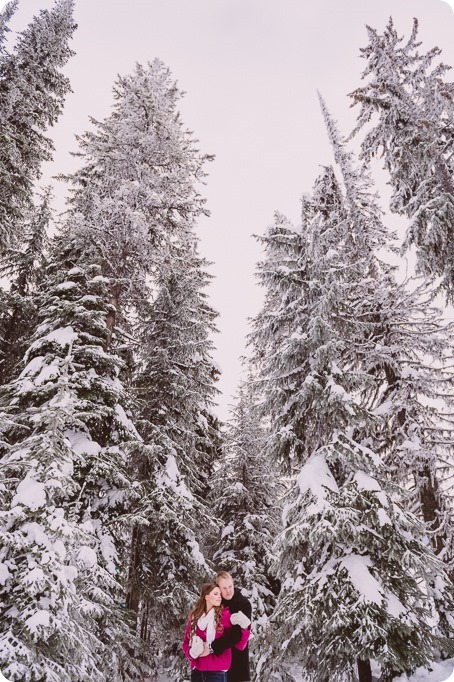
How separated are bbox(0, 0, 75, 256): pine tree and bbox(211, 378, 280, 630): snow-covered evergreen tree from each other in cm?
966

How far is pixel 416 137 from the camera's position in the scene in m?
12.8

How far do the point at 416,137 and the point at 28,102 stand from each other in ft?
40.0

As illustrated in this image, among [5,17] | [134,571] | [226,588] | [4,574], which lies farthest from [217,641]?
[5,17]

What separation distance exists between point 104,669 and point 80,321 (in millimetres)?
7905

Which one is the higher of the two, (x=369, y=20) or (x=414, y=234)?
(x=369, y=20)

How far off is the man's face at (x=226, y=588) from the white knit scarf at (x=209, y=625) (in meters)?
0.36

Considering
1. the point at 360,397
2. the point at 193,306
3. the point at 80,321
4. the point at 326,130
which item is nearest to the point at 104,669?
the point at 80,321

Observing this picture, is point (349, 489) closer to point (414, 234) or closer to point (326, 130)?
point (414, 234)

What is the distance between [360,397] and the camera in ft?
47.9

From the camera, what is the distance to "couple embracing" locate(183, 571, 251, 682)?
500 centimetres

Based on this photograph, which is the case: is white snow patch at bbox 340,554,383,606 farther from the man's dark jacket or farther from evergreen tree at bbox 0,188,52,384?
evergreen tree at bbox 0,188,52,384

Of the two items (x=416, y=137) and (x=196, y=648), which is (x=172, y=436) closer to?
(x=196, y=648)

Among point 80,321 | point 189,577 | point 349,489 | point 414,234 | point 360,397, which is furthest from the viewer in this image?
point 360,397

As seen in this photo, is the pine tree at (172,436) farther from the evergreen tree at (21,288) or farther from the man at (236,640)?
the man at (236,640)
